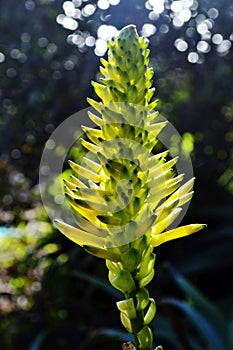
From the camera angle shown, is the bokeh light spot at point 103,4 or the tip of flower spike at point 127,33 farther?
the bokeh light spot at point 103,4

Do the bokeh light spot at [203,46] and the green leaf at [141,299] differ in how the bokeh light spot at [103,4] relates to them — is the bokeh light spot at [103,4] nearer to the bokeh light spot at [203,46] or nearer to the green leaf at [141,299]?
the bokeh light spot at [203,46]

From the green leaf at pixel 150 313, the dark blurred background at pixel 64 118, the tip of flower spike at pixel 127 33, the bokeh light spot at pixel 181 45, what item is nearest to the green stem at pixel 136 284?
the green leaf at pixel 150 313

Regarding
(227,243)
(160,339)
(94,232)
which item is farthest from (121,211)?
(227,243)

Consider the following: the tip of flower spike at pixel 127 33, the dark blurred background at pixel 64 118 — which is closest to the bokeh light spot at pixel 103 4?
the dark blurred background at pixel 64 118

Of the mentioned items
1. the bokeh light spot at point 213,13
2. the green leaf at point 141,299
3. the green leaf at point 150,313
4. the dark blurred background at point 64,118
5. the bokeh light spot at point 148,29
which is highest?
the bokeh light spot at point 213,13

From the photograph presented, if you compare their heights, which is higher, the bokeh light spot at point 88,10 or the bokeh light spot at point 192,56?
the bokeh light spot at point 88,10

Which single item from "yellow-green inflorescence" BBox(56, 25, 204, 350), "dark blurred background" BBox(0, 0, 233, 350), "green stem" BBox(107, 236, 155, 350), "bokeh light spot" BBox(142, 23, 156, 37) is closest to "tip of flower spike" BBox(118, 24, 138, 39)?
"yellow-green inflorescence" BBox(56, 25, 204, 350)

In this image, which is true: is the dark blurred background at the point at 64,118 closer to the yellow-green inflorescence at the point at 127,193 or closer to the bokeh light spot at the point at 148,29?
the bokeh light spot at the point at 148,29

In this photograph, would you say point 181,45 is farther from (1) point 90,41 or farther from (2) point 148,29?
(1) point 90,41
